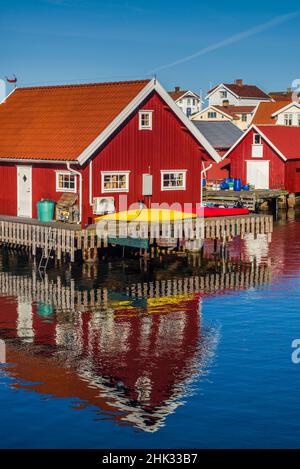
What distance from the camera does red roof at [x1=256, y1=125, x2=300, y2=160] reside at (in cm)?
6944

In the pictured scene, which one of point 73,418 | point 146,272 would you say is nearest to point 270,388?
point 73,418

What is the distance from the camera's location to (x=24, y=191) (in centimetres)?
4216

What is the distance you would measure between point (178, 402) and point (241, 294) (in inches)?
519

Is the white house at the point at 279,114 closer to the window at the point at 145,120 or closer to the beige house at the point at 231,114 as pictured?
the beige house at the point at 231,114

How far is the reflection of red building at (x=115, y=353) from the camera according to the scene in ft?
59.5

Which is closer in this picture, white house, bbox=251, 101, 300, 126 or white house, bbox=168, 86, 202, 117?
white house, bbox=251, 101, 300, 126

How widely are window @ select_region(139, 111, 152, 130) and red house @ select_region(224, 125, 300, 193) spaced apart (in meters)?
30.1

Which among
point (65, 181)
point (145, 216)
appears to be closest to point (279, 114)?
point (65, 181)

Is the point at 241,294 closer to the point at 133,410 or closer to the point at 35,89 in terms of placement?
the point at 133,410

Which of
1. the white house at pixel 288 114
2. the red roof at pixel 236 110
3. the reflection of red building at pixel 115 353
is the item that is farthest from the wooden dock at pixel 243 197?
the red roof at pixel 236 110

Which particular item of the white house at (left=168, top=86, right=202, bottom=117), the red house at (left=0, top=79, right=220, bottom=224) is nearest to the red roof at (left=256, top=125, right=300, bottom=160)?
the red house at (left=0, top=79, right=220, bottom=224)

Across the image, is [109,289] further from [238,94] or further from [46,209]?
[238,94]

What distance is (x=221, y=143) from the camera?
79.1m

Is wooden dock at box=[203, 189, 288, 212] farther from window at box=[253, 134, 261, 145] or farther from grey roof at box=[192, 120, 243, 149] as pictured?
grey roof at box=[192, 120, 243, 149]
